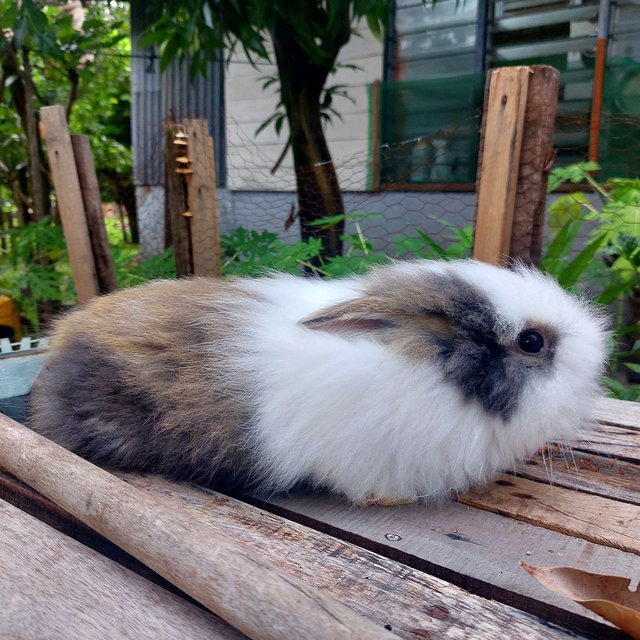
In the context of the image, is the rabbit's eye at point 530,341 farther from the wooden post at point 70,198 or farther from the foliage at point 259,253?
the wooden post at point 70,198

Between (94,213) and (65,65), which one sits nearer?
(94,213)

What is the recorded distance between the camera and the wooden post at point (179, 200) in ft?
8.56

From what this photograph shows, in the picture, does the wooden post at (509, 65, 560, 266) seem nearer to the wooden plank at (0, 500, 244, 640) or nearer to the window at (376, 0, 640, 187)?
the wooden plank at (0, 500, 244, 640)

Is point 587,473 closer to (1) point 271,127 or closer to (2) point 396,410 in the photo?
(2) point 396,410

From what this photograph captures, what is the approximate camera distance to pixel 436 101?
15.4ft

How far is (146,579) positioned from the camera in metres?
1.08

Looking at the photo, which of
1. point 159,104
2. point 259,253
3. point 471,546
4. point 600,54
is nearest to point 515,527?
point 471,546

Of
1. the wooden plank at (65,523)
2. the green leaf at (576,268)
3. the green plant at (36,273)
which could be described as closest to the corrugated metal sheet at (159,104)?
the green plant at (36,273)

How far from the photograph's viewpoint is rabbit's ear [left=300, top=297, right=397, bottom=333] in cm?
135

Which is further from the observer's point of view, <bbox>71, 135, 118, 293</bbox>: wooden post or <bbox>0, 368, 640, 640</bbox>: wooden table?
<bbox>71, 135, 118, 293</bbox>: wooden post

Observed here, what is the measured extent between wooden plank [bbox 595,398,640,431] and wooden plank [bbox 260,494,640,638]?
0.75 metres

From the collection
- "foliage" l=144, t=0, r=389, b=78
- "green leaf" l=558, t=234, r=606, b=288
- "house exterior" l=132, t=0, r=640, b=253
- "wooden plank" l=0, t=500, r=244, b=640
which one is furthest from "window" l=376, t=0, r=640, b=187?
"wooden plank" l=0, t=500, r=244, b=640

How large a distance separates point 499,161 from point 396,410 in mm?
1137

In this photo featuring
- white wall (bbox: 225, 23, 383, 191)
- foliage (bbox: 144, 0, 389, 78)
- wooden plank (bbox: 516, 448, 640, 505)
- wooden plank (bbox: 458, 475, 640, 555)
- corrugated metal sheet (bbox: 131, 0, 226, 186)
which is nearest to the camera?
wooden plank (bbox: 458, 475, 640, 555)
